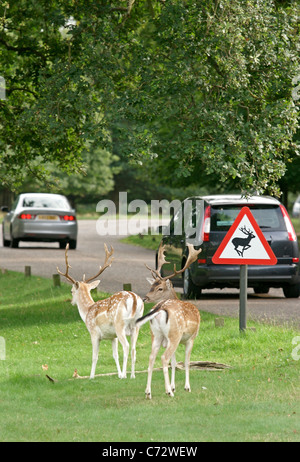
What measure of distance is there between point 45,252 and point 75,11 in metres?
16.2

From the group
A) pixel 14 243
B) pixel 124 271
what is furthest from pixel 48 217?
pixel 124 271

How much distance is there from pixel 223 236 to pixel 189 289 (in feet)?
4.51

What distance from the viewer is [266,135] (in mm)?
13617

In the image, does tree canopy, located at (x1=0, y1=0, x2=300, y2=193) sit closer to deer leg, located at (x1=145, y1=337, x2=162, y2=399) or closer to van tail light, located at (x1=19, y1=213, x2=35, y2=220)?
deer leg, located at (x1=145, y1=337, x2=162, y2=399)

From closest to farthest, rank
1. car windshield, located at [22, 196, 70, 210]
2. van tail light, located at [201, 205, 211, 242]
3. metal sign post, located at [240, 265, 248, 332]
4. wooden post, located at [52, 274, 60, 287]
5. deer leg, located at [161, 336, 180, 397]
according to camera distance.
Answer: deer leg, located at [161, 336, 180, 397] → metal sign post, located at [240, 265, 248, 332] → van tail light, located at [201, 205, 211, 242] → wooden post, located at [52, 274, 60, 287] → car windshield, located at [22, 196, 70, 210]

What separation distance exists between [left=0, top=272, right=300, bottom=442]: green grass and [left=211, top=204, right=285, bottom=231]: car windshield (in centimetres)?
253

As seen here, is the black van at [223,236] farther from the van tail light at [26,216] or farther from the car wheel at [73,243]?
the car wheel at [73,243]

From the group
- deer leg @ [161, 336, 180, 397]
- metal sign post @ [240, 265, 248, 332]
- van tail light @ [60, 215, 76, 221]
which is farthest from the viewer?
van tail light @ [60, 215, 76, 221]

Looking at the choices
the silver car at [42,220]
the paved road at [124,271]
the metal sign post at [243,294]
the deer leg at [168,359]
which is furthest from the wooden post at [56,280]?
the deer leg at [168,359]

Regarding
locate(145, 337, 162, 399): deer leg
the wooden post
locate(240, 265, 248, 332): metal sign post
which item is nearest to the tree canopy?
locate(240, 265, 248, 332): metal sign post

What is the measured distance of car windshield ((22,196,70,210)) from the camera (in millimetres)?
30750
